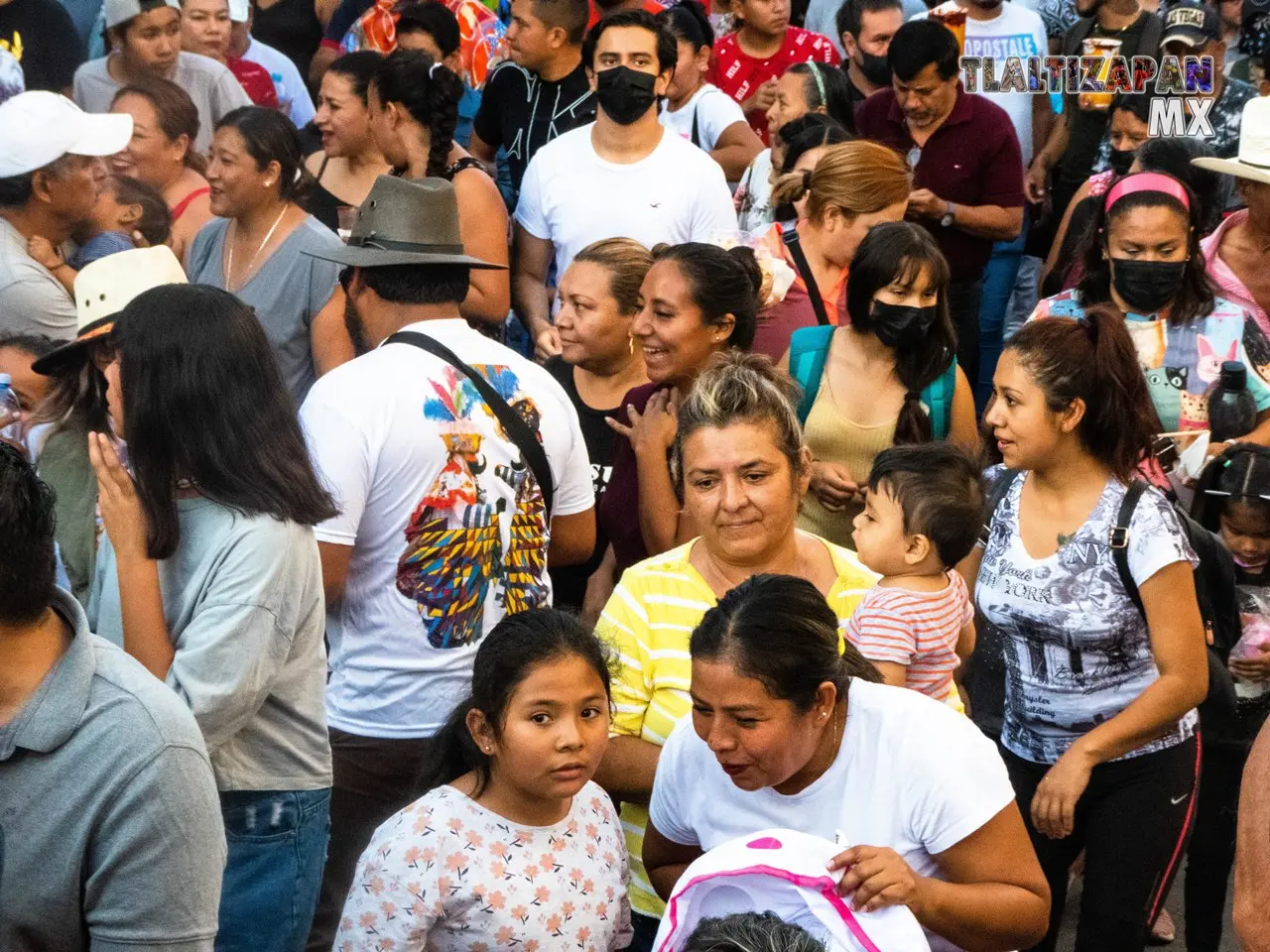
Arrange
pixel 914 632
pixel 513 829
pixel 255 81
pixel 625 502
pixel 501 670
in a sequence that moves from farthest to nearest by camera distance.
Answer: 1. pixel 255 81
2. pixel 625 502
3. pixel 914 632
4. pixel 501 670
5. pixel 513 829

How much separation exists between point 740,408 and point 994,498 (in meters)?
1.03

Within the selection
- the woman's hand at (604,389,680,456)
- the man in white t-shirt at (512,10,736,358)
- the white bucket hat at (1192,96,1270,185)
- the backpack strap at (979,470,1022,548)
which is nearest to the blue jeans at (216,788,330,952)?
the woman's hand at (604,389,680,456)

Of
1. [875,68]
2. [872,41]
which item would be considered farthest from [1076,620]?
[872,41]

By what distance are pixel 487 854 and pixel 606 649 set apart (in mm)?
528

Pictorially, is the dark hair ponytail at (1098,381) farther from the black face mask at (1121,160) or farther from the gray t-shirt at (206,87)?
the gray t-shirt at (206,87)

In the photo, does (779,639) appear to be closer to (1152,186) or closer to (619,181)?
(1152,186)

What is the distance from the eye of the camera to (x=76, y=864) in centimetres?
232

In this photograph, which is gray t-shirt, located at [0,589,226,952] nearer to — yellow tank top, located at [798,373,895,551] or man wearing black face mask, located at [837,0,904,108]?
yellow tank top, located at [798,373,895,551]

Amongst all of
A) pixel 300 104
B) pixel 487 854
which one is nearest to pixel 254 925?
pixel 487 854

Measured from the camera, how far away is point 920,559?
3.90 meters

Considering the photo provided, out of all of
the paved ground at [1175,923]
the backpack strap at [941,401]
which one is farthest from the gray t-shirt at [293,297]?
the paved ground at [1175,923]

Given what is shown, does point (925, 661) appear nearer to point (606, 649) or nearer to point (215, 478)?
point (606, 649)

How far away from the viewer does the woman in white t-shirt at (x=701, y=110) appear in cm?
762

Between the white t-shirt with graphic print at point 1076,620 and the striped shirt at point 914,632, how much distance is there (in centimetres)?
27
